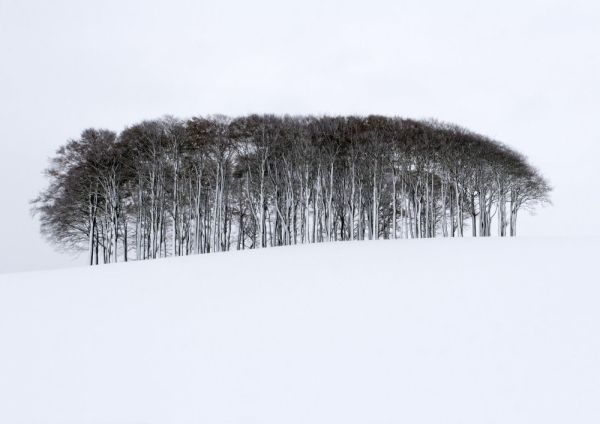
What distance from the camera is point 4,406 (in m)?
4.80

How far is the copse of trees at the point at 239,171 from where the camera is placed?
28906 mm

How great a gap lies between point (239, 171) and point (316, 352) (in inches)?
1041

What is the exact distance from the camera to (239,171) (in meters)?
31.0

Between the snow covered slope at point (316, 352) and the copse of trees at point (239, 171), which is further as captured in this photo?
the copse of trees at point (239, 171)

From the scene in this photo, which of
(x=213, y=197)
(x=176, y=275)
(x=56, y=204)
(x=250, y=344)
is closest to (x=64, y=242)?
(x=56, y=204)

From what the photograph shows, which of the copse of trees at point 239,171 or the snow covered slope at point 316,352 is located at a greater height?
the copse of trees at point 239,171

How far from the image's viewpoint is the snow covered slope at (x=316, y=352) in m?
4.49

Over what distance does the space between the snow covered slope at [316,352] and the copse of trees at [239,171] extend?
18.5 meters

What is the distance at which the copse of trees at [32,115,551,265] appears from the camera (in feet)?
94.8

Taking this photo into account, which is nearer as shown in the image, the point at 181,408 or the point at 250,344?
the point at 181,408

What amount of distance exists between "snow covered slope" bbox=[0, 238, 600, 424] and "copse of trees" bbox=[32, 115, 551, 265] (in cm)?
1850

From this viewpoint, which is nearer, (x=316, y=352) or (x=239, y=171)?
(x=316, y=352)

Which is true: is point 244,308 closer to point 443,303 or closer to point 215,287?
point 215,287

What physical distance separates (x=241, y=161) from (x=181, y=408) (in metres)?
26.9
